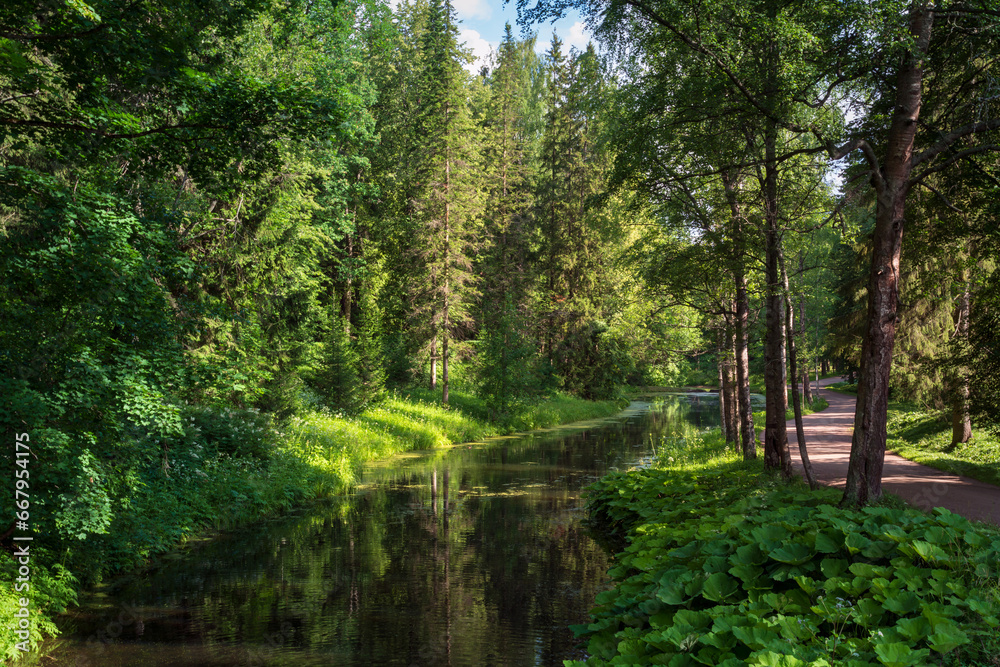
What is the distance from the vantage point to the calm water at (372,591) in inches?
271

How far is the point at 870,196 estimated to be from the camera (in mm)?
13117

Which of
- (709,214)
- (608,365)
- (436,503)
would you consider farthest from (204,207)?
(608,365)

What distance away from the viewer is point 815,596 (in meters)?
5.25

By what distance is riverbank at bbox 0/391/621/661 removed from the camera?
7.44 m

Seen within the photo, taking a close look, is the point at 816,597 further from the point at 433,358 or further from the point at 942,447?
the point at 433,358

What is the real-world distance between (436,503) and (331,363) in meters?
8.60

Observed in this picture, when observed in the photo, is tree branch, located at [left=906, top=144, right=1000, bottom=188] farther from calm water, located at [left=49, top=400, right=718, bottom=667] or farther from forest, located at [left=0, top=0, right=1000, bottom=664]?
calm water, located at [left=49, top=400, right=718, bottom=667]

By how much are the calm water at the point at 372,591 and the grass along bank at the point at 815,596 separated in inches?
53.0

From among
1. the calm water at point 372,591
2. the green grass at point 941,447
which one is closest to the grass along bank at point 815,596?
the calm water at point 372,591

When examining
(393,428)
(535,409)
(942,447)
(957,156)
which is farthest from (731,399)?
(535,409)

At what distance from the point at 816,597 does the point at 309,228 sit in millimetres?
16338

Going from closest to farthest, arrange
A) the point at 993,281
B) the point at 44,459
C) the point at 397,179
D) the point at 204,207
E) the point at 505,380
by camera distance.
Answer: the point at 44,459
the point at 993,281
the point at 204,207
the point at 505,380
the point at 397,179

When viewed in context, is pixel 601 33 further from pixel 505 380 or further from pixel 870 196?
pixel 505 380

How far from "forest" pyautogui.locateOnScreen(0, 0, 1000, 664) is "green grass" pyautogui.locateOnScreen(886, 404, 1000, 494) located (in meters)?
0.36
